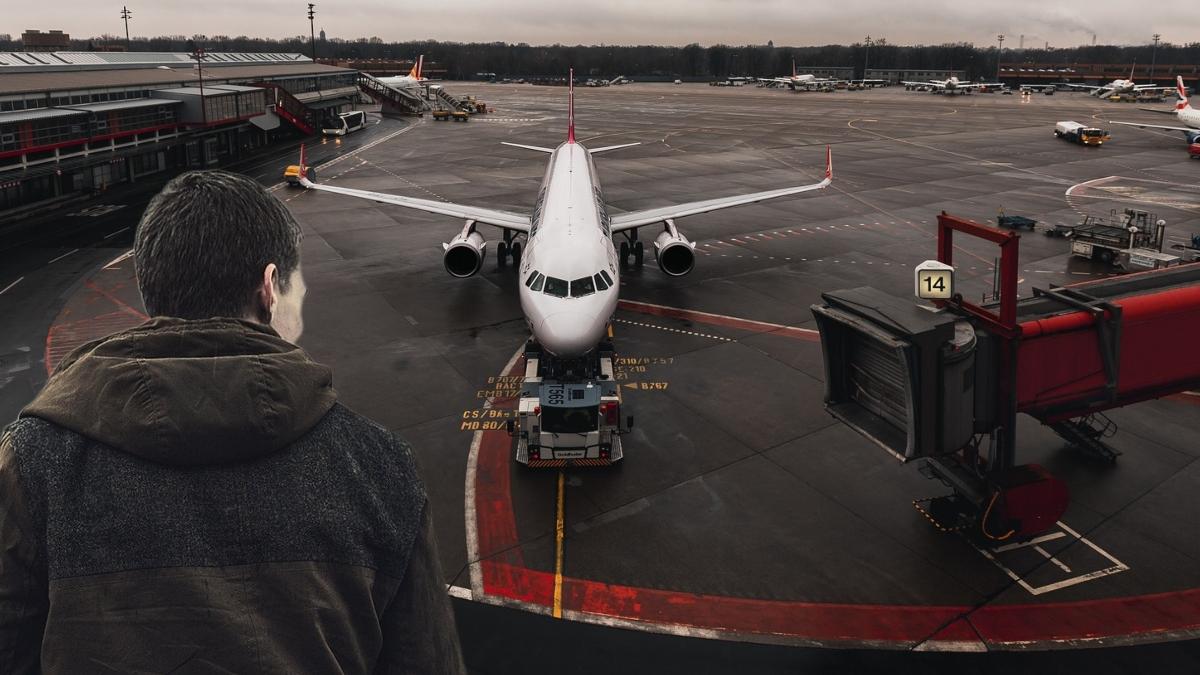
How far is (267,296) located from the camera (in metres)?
3.39

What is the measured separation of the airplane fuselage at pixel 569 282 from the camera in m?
19.5

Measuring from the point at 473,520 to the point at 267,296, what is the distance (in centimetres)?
1424

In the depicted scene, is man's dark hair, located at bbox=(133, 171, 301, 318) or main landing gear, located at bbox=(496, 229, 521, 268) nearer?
man's dark hair, located at bbox=(133, 171, 301, 318)

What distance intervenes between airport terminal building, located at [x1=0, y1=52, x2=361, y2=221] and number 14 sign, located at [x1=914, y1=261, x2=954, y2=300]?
52988 millimetres

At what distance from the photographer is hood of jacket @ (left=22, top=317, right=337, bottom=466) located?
2.61 metres

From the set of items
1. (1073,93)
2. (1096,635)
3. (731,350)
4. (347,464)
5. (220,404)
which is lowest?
(1096,635)

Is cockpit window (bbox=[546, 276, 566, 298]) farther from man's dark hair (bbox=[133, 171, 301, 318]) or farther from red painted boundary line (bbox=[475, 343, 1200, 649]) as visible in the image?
man's dark hair (bbox=[133, 171, 301, 318])

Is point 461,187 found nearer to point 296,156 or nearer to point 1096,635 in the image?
point 296,156

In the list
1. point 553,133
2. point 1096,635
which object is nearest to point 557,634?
point 1096,635

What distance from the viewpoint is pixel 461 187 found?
59.8 m

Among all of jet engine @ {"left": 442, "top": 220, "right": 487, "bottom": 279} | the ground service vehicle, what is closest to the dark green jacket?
jet engine @ {"left": 442, "top": 220, "right": 487, "bottom": 279}

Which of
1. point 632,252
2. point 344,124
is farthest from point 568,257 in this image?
point 344,124

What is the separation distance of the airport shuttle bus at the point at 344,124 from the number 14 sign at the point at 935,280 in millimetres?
95341

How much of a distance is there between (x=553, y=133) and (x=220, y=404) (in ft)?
312
